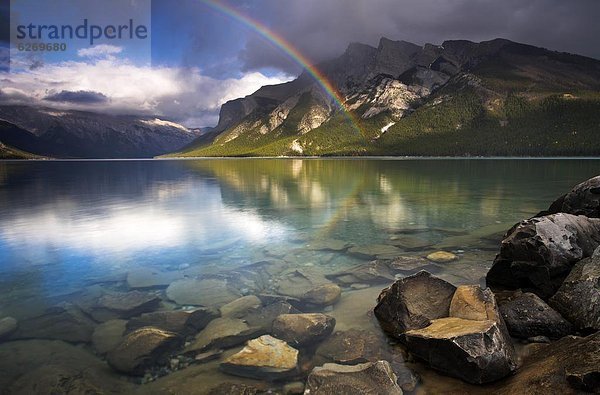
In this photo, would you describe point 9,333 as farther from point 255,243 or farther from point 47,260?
point 255,243

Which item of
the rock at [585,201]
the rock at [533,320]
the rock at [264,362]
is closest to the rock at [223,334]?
the rock at [264,362]

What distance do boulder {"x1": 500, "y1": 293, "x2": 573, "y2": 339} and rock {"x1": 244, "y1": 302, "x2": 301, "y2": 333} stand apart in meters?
6.64

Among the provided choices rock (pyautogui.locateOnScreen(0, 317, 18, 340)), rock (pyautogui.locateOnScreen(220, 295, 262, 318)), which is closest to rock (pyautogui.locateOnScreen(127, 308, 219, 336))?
rock (pyautogui.locateOnScreen(220, 295, 262, 318))

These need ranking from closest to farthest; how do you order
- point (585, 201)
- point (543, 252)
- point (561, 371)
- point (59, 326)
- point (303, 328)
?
point (561, 371) < point (303, 328) < point (59, 326) < point (543, 252) < point (585, 201)

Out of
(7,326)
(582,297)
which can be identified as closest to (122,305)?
(7,326)

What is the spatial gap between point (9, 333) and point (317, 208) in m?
28.5

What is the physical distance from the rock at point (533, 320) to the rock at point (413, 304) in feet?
5.51

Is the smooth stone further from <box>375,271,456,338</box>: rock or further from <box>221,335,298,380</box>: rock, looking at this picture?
<box>375,271,456,338</box>: rock

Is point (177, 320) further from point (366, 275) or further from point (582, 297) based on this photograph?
point (582, 297)

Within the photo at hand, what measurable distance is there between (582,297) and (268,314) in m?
9.42

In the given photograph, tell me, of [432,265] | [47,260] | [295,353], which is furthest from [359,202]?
[295,353]

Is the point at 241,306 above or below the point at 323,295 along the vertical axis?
below

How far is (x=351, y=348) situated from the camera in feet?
33.2

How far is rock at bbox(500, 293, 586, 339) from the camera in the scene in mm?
9773
